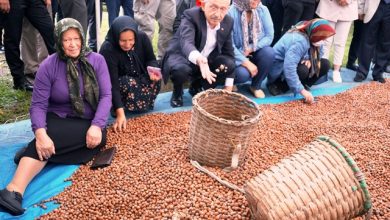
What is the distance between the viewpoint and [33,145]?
254 cm

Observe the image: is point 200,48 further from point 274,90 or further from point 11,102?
point 11,102

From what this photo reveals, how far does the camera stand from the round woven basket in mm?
2281

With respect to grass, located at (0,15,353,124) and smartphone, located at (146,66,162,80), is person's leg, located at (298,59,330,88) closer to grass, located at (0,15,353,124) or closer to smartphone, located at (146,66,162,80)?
smartphone, located at (146,66,162,80)

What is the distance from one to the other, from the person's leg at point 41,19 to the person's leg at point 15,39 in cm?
9

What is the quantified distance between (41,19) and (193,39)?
60.0 inches

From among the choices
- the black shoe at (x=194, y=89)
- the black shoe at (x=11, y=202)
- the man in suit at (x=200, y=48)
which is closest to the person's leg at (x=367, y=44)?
the man in suit at (x=200, y=48)

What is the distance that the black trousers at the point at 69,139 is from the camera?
8.65ft

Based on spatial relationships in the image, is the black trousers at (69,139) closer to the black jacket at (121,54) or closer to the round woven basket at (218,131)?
the black jacket at (121,54)

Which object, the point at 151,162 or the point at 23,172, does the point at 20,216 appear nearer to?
the point at 23,172

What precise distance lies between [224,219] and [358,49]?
4387 mm

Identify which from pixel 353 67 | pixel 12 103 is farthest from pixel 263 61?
pixel 12 103

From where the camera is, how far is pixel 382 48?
16.7 feet

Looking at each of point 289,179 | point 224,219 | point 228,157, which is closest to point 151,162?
point 228,157

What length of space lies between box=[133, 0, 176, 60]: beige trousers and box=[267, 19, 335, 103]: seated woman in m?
1.35
